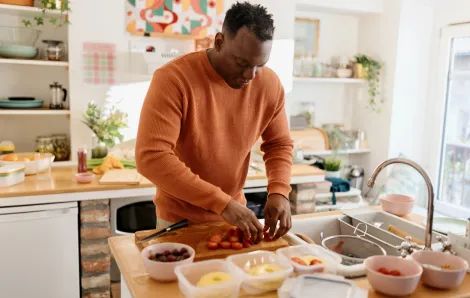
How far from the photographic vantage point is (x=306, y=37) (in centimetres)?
379

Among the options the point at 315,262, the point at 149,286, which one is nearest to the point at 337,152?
the point at 315,262

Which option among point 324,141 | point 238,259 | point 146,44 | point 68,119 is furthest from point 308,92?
point 238,259

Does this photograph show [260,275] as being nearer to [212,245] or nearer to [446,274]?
[212,245]

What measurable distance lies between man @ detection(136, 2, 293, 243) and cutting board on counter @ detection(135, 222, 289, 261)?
0.13ft

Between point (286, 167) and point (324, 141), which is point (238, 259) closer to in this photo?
point (286, 167)

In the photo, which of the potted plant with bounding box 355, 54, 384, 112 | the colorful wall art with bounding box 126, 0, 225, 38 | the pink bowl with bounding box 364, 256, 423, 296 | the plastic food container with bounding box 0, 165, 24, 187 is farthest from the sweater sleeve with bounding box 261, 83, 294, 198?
the potted plant with bounding box 355, 54, 384, 112

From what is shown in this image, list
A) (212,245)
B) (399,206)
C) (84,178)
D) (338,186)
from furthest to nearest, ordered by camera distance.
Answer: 1. (338,186)
2. (84,178)
3. (399,206)
4. (212,245)

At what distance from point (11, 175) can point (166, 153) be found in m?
1.43

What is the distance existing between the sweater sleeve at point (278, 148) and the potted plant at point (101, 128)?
1.51 m

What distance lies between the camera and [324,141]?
373 cm

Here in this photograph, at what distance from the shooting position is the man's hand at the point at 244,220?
135 cm

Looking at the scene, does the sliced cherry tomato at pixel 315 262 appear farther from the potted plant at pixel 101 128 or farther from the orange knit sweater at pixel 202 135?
the potted plant at pixel 101 128

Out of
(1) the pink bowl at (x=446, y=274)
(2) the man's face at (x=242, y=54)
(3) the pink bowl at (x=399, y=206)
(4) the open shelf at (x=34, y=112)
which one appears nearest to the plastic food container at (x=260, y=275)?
(1) the pink bowl at (x=446, y=274)

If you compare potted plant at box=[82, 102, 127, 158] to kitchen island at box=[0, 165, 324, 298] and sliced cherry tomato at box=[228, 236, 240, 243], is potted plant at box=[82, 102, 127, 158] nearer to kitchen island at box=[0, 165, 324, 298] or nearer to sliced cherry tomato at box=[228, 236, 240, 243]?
kitchen island at box=[0, 165, 324, 298]
